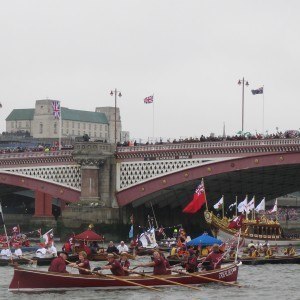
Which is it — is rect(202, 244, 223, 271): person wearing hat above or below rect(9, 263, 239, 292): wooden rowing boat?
above

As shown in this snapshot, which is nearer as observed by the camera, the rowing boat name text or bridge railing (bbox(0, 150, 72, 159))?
the rowing boat name text

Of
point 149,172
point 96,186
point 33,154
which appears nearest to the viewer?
point 149,172

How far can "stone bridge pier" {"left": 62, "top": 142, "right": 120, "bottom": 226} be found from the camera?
99.8 meters

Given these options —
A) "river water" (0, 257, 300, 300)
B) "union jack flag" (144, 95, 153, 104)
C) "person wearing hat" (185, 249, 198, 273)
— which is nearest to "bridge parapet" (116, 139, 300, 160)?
"union jack flag" (144, 95, 153, 104)

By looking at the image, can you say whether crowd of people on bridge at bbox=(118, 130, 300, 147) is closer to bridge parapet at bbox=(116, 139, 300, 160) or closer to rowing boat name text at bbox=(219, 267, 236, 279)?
bridge parapet at bbox=(116, 139, 300, 160)

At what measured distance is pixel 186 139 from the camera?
4011 inches

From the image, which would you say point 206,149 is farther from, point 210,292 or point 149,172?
point 210,292

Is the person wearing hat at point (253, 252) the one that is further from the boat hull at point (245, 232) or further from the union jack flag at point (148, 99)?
the union jack flag at point (148, 99)

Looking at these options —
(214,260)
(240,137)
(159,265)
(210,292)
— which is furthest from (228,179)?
(210,292)

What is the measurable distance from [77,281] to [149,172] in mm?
44442

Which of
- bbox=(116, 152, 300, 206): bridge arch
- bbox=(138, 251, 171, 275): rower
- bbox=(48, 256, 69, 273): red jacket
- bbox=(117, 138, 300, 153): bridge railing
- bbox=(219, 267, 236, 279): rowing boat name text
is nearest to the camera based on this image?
bbox=(48, 256, 69, 273): red jacket

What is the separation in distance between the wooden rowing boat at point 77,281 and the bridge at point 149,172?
1422 inches

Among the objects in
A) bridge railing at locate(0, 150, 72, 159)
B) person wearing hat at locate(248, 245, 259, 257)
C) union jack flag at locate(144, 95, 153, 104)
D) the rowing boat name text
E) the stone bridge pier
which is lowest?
person wearing hat at locate(248, 245, 259, 257)

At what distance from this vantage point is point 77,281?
56.2 metres
